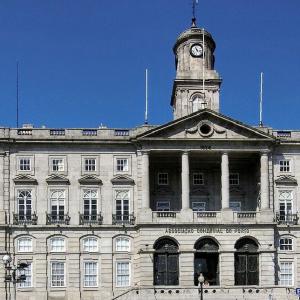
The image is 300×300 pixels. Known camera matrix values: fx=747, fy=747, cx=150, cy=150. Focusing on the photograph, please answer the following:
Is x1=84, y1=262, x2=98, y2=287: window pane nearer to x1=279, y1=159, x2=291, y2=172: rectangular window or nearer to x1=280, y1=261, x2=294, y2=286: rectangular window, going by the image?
x1=280, y1=261, x2=294, y2=286: rectangular window

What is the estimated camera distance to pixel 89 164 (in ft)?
239

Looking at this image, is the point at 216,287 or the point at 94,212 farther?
the point at 94,212

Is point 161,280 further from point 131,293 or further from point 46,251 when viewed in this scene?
point 46,251

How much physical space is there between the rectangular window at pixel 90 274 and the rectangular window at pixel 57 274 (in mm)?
2076

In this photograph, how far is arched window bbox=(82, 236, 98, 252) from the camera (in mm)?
71125

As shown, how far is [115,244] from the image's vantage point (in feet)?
234

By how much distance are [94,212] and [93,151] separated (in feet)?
19.5

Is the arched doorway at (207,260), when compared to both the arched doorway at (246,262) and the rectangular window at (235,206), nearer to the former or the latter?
the arched doorway at (246,262)

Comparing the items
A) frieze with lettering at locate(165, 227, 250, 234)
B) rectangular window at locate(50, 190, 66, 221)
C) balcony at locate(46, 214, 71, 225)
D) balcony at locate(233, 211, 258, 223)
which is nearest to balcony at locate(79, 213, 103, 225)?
balcony at locate(46, 214, 71, 225)

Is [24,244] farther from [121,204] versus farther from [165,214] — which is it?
[165,214]

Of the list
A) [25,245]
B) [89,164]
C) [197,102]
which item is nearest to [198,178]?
[197,102]

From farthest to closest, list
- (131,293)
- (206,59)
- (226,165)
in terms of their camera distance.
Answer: (206,59) < (226,165) < (131,293)

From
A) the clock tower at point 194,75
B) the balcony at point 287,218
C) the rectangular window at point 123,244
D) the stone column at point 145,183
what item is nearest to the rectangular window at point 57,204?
the rectangular window at point 123,244

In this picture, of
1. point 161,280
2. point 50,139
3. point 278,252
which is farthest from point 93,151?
point 278,252
